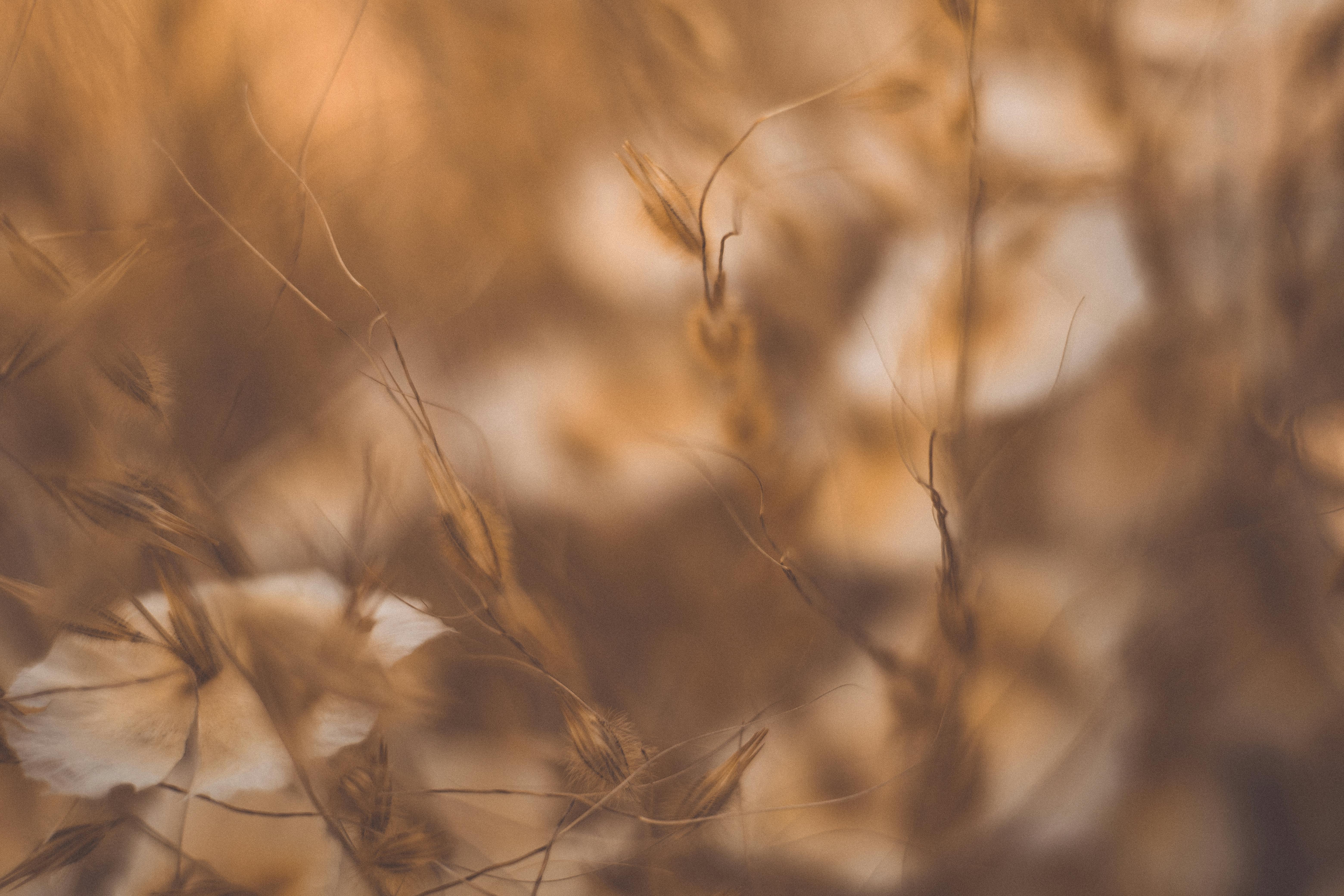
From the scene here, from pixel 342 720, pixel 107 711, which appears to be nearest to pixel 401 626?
pixel 342 720

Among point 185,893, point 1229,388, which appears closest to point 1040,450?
point 1229,388

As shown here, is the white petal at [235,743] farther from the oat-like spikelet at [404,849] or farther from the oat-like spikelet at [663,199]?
the oat-like spikelet at [663,199]

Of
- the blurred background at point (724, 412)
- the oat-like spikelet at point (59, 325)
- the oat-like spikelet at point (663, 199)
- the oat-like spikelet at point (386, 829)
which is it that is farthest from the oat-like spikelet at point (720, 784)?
the oat-like spikelet at point (59, 325)

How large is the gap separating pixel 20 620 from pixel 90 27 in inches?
11.6

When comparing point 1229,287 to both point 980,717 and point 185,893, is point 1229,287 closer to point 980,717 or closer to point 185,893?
point 980,717

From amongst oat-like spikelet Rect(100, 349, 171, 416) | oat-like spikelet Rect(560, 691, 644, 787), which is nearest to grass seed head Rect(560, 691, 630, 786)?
oat-like spikelet Rect(560, 691, 644, 787)

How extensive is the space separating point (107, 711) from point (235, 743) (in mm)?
68

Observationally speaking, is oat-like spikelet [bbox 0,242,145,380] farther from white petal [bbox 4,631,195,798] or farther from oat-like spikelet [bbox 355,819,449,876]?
oat-like spikelet [bbox 355,819,449,876]

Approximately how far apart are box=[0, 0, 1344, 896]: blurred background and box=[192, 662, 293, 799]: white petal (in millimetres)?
18

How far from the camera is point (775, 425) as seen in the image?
1.20 ft

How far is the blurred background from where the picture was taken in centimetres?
36

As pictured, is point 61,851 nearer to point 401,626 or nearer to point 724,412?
point 401,626

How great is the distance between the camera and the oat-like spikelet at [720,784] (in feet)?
1.24

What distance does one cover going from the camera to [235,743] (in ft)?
1.26
